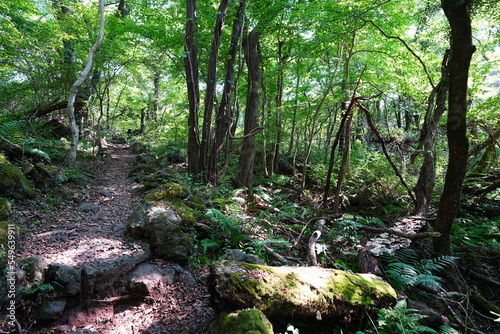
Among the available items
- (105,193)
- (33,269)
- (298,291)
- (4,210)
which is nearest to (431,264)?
(298,291)

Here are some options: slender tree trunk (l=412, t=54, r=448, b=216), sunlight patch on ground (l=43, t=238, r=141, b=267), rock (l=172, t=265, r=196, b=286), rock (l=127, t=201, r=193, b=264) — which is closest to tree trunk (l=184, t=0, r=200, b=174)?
rock (l=127, t=201, r=193, b=264)

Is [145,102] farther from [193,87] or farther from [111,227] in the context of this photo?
[111,227]

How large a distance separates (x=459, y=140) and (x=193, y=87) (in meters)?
7.04

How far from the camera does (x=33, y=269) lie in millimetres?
2791

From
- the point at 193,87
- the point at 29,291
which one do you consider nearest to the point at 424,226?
the point at 29,291

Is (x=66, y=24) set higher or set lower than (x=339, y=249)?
higher

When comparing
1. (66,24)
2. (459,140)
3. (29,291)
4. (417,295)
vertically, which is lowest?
(417,295)

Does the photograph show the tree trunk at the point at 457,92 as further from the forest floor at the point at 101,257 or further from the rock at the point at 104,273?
the rock at the point at 104,273

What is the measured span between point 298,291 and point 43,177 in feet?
19.8

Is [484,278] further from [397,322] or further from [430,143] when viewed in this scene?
Result: [397,322]

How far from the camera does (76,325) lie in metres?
2.72

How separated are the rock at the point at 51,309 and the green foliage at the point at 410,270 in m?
4.23

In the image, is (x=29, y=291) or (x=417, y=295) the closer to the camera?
(x=29, y=291)

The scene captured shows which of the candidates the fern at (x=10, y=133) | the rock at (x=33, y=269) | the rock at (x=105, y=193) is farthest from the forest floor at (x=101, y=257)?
the fern at (x=10, y=133)
